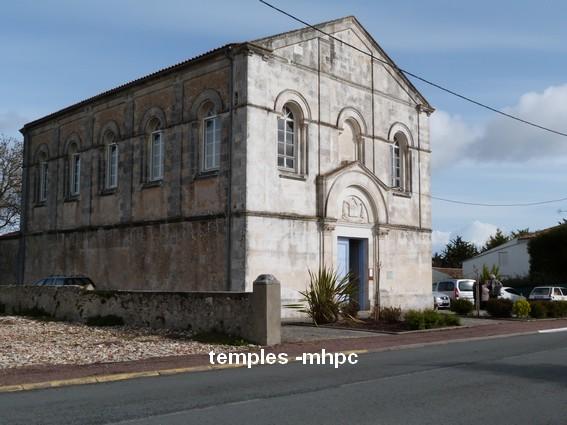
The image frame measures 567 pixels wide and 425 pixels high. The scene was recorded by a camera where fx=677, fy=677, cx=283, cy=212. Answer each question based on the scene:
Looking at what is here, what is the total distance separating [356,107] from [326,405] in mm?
17865

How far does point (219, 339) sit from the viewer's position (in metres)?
15.4

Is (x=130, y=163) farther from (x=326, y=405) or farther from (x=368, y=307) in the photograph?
(x=326, y=405)

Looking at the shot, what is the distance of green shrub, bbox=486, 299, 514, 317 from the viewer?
2489cm

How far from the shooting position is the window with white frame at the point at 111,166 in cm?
2678

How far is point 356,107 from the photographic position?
2480cm

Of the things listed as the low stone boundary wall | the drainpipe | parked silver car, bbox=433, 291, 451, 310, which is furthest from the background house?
the low stone boundary wall

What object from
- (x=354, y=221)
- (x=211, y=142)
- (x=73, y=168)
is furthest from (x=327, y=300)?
(x=73, y=168)

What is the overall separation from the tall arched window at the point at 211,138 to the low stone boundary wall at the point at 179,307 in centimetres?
548

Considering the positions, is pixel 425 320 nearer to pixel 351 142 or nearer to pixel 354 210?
pixel 354 210

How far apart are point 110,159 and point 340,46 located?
10.1 meters

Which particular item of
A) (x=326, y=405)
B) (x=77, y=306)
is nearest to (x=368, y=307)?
(x=77, y=306)

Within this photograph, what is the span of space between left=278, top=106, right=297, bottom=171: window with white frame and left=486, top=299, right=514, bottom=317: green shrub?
929 cm

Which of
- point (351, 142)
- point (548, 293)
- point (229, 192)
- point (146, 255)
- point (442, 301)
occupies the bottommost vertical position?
point (442, 301)

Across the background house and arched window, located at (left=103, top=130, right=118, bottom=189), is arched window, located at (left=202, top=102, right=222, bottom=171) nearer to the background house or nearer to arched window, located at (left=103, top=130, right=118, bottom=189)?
arched window, located at (left=103, top=130, right=118, bottom=189)
